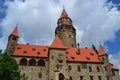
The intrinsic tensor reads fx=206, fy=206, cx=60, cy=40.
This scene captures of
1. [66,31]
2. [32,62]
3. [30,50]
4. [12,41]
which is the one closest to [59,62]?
[32,62]

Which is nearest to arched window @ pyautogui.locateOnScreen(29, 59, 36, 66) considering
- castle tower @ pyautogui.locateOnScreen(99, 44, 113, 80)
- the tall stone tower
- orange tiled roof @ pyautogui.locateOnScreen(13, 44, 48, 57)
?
orange tiled roof @ pyautogui.locateOnScreen(13, 44, 48, 57)

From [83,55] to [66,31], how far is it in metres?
13.5

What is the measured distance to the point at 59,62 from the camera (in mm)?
50594

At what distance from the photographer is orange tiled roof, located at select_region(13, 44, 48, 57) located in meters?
53.0

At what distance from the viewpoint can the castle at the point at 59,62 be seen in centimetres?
5025

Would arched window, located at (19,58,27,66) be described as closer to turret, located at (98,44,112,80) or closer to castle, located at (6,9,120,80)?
castle, located at (6,9,120,80)

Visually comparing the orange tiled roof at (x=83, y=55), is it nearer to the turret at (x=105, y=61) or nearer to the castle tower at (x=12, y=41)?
the turret at (x=105, y=61)

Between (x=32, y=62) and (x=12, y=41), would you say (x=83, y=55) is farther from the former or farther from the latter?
(x=12, y=41)

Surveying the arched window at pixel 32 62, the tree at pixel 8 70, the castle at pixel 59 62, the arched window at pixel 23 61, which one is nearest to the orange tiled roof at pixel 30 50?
the castle at pixel 59 62

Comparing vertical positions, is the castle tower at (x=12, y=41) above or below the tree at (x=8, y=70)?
above

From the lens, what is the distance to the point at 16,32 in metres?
58.4

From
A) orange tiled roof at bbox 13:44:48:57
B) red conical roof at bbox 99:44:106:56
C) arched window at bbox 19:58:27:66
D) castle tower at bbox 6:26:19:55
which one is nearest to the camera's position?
arched window at bbox 19:58:27:66

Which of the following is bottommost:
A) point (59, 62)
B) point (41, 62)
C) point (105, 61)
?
point (59, 62)

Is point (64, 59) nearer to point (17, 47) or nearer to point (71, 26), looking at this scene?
point (17, 47)
